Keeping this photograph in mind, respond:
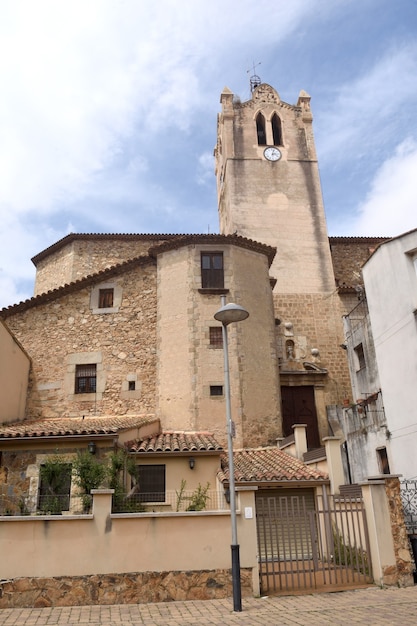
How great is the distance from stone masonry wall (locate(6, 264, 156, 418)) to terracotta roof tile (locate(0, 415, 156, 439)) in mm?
761

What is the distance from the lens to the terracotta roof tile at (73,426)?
14.7 m

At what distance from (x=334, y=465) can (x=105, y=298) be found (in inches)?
459

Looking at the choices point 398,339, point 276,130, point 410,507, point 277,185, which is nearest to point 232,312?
point 410,507

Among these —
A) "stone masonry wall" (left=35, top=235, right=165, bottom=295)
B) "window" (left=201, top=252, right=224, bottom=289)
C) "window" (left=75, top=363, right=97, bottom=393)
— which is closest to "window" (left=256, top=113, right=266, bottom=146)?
"stone masonry wall" (left=35, top=235, right=165, bottom=295)

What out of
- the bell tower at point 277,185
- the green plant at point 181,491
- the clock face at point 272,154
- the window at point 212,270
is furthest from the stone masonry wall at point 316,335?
the green plant at point 181,491

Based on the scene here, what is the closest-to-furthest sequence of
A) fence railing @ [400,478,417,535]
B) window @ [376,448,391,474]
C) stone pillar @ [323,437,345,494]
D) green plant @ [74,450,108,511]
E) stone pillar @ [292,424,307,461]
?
1. fence railing @ [400,478,417,535]
2. green plant @ [74,450,108,511]
3. stone pillar @ [323,437,345,494]
4. window @ [376,448,391,474]
5. stone pillar @ [292,424,307,461]

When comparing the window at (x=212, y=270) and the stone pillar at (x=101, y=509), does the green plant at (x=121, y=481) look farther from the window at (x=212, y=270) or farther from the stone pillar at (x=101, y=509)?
the window at (x=212, y=270)

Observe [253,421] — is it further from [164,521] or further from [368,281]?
[164,521]

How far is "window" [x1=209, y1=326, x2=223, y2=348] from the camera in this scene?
775 inches

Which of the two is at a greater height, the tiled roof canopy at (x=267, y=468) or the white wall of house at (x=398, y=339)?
the white wall of house at (x=398, y=339)

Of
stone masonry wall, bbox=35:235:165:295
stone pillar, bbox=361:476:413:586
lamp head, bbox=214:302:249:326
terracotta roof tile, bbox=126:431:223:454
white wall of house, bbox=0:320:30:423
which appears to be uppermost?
stone masonry wall, bbox=35:235:165:295

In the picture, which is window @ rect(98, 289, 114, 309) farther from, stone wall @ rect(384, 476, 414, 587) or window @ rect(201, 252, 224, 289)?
stone wall @ rect(384, 476, 414, 587)

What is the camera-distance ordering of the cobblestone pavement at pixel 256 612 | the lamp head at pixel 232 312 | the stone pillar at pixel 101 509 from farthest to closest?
the lamp head at pixel 232 312, the stone pillar at pixel 101 509, the cobblestone pavement at pixel 256 612

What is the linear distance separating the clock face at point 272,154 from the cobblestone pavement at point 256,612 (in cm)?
2572
